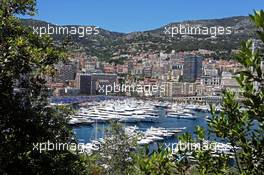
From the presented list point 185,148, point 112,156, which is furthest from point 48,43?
point 112,156

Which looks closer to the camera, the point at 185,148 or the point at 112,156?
the point at 185,148

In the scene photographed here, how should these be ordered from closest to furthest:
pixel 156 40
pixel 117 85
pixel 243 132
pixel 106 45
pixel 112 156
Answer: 1. pixel 243 132
2. pixel 112 156
3. pixel 117 85
4. pixel 106 45
5. pixel 156 40

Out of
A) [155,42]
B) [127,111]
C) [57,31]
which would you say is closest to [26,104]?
[57,31]

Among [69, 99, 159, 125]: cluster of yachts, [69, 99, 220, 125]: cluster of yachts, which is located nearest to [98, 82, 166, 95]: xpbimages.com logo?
[69, 99, 220, 125]: cluster of yachts

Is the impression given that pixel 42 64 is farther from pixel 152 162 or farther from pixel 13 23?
pixel 152 162

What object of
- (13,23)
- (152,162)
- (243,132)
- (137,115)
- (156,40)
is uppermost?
(156,40)

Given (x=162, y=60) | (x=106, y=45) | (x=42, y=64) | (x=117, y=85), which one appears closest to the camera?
(x=42, y=64)

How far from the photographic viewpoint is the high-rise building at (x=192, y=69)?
72.8 m

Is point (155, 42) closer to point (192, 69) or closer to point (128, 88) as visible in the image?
point (192, 69)

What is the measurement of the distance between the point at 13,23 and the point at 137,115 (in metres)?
45.8

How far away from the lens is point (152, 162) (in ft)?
8.52

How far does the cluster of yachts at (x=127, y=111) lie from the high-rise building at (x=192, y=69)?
1115 cm

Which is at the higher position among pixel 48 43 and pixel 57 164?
pixel 48 43

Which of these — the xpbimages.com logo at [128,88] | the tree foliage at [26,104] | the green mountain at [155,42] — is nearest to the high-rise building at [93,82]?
the xpbimages.com logo at [128,88]
